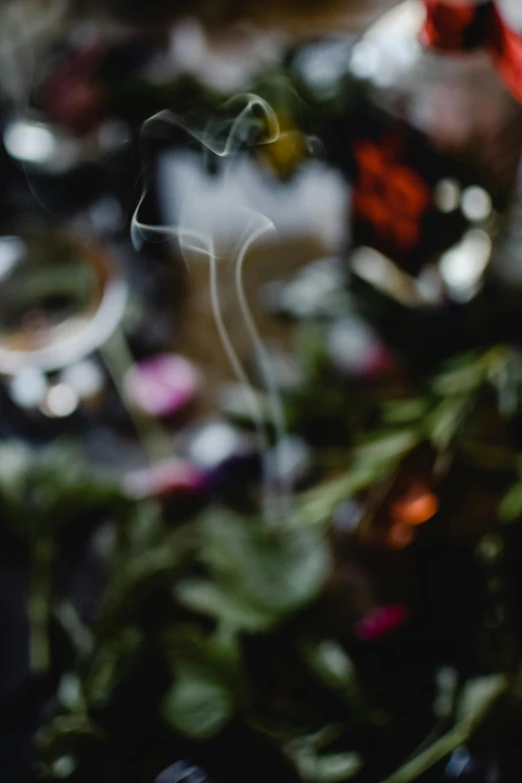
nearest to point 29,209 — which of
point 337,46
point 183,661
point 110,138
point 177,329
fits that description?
point 110,138

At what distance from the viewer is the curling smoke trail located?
1.51 ft

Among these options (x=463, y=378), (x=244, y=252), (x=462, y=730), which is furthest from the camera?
(x=244, y=252)

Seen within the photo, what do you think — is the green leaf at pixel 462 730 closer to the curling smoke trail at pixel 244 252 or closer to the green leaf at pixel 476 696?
the green leaf at pixel 476 696

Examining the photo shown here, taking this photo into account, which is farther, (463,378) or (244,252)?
(244,252)

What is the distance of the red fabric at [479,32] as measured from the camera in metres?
0.39

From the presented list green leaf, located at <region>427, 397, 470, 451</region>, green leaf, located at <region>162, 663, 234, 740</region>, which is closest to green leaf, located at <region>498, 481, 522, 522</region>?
green leaf, located at <region>427, 397, 470, 451</region>

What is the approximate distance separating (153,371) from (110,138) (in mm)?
282

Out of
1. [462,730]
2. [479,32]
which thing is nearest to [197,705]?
[462,730]

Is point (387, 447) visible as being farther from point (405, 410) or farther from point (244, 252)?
point (244, 252)

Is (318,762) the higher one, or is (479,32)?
(479,32)

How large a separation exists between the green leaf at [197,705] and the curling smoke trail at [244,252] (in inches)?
4.3

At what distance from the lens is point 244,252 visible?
54cm

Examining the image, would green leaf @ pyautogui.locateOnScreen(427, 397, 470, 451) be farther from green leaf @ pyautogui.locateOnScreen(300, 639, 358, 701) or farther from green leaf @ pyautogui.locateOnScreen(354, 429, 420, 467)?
green leaf @ pyautogui.locateOnScreen(300, 639, 358, 701)

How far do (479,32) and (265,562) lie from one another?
0.99ft
